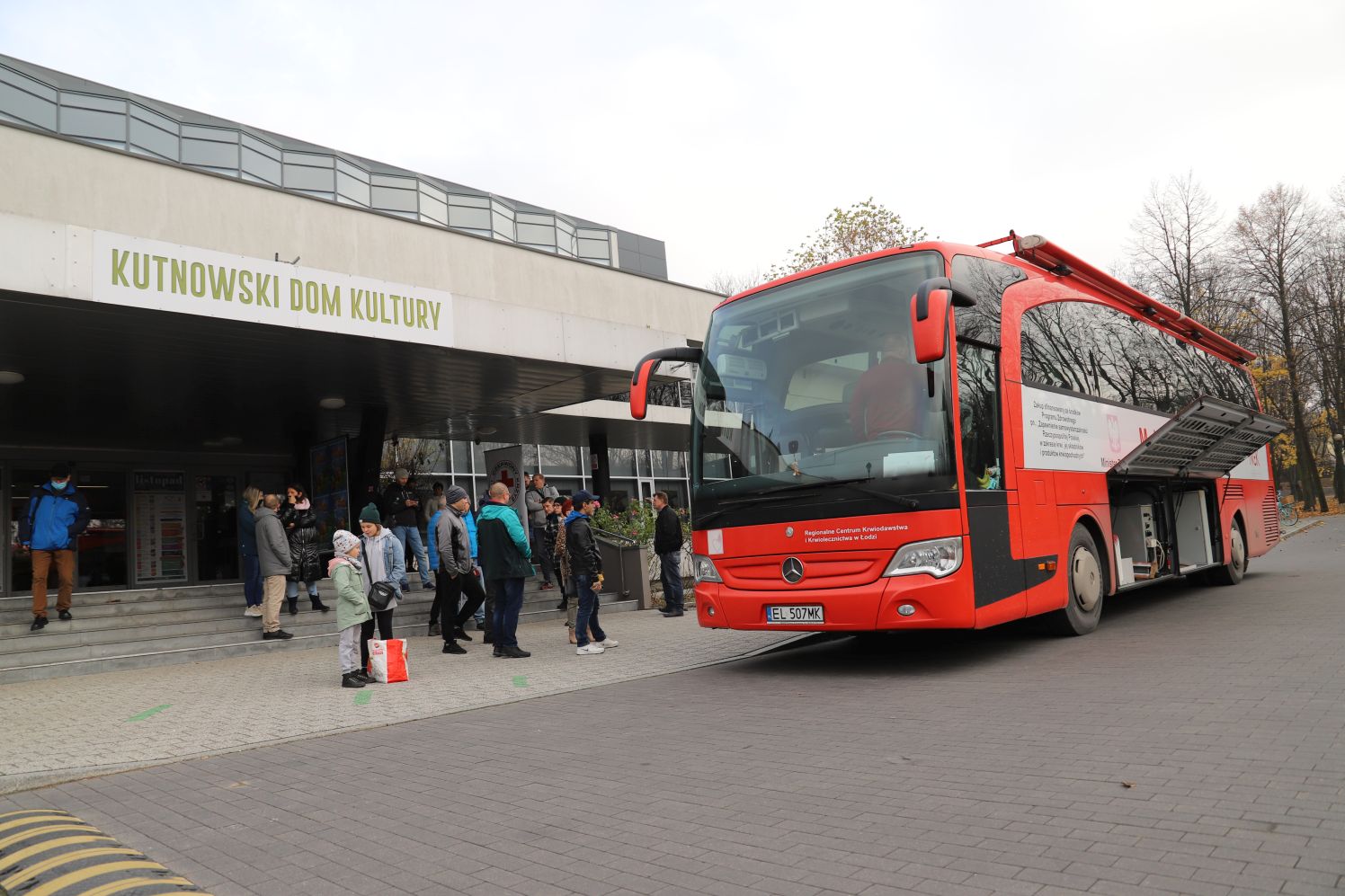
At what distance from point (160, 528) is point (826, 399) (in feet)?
54.8

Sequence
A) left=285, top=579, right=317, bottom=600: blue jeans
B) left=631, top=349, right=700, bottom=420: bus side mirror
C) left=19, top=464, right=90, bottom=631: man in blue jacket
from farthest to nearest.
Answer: left=285, top=579, right=317, bottom=600: blue jeans, left=19, top=464, right=90, bottom=631: man in blue jacket, left=631, top=349, right=700, bottom=420: bus side mirror

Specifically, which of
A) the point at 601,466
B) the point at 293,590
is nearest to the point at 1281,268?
the point at 601,466

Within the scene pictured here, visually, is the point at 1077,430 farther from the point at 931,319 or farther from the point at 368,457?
the point at 368,457

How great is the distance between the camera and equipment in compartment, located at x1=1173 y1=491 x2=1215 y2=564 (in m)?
12.4

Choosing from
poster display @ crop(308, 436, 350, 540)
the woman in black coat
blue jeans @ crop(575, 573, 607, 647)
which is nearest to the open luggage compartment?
blue jeans @ crop(575, 573, 607, 647)

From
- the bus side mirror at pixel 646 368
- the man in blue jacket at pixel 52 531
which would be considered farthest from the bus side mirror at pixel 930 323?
the man in blue jacket at pixel 52 531

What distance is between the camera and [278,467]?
2231 centimetres

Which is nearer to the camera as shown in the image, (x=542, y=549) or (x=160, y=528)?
(x=542, y=549)

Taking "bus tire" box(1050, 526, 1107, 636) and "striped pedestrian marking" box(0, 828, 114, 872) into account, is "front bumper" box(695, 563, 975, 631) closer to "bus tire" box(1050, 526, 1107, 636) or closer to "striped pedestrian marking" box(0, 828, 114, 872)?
"bus tire" box(1050, 526, 1107, 636)

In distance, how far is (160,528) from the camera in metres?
20.0

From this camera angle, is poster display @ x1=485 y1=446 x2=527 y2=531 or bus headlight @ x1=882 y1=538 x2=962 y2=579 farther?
poster display @ x1=485 y1=446 x2=527 y2=531

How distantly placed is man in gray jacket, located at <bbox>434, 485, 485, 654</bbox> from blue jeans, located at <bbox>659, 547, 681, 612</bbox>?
3872 mm

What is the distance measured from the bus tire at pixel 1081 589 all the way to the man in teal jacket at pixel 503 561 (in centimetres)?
542

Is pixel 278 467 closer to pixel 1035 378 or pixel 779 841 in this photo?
pixel 1035 378
